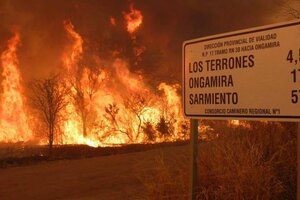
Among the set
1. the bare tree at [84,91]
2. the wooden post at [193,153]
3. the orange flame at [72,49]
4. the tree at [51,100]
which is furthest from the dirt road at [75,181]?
the orange flame at [72,49]

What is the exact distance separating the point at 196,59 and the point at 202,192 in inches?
65.3

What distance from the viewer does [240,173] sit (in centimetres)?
623

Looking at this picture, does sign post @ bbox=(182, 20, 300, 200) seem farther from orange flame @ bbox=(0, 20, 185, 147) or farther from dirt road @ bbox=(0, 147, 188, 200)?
orange flame @ bbox=(0, 20, 185, 147)

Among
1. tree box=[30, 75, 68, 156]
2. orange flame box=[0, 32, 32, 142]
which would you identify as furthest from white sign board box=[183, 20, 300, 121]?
orange flame box=[0, 32, 32, 142]

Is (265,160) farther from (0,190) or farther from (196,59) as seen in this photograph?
(0,190)

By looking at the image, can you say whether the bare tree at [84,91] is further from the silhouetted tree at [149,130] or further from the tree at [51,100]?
the silhouetted tree at [149,130]

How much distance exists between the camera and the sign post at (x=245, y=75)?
15.0 ft

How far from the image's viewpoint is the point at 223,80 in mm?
5219

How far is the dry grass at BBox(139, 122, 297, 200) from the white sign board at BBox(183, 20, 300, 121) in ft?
4.07

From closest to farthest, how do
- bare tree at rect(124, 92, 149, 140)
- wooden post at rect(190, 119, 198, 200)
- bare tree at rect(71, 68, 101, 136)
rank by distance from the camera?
wooden post at rect(190, 119, 198, 200) < bare tree at rect(71, 68, 101, 136) < bare tree at rect(124, 92, 149, 140)

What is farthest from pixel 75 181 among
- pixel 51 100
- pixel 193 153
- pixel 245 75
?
pixel 51 100

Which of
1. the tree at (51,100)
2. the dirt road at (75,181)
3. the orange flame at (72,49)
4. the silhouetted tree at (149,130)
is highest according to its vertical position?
the orange flame at (72,49)

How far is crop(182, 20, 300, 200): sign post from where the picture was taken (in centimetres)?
459

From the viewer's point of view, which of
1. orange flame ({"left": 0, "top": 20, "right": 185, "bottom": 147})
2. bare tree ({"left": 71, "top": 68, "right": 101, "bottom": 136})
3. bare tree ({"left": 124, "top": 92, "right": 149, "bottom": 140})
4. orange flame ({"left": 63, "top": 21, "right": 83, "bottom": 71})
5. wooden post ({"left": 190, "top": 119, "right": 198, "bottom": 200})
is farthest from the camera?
orange flame ({"left": 63, "top": 21, "right": 83, "bottom": 71})
